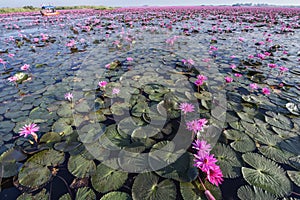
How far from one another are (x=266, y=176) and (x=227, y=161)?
1.02 feet

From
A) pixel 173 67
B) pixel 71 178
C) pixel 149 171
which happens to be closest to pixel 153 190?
pixel 149 171

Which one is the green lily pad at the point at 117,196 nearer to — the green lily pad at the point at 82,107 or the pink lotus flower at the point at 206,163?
the pink lotus flower at the point at 206,163

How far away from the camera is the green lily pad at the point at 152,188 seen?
125 cm

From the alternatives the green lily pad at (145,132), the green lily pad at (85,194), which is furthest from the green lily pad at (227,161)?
the green lily pad at (85,194)

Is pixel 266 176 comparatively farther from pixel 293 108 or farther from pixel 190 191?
pixel 293 108

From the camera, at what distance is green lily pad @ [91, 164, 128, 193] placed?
4.34ft

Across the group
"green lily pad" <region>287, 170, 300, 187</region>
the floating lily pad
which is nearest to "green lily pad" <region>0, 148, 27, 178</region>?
"green lily pad" <region>287, 170, 300, 187</region>

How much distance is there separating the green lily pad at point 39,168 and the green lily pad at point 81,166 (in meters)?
0.13

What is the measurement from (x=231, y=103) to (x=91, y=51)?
443 cm

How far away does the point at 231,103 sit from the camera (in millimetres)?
2383

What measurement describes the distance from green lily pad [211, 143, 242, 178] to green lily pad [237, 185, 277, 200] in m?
0.13

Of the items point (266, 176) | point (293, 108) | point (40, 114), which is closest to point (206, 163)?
point (266, 176)

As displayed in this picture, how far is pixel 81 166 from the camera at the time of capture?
1490 millimetres

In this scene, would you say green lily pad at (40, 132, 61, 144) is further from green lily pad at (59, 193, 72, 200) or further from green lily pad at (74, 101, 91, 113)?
green lily pad at (59, 193, 72, 200)
